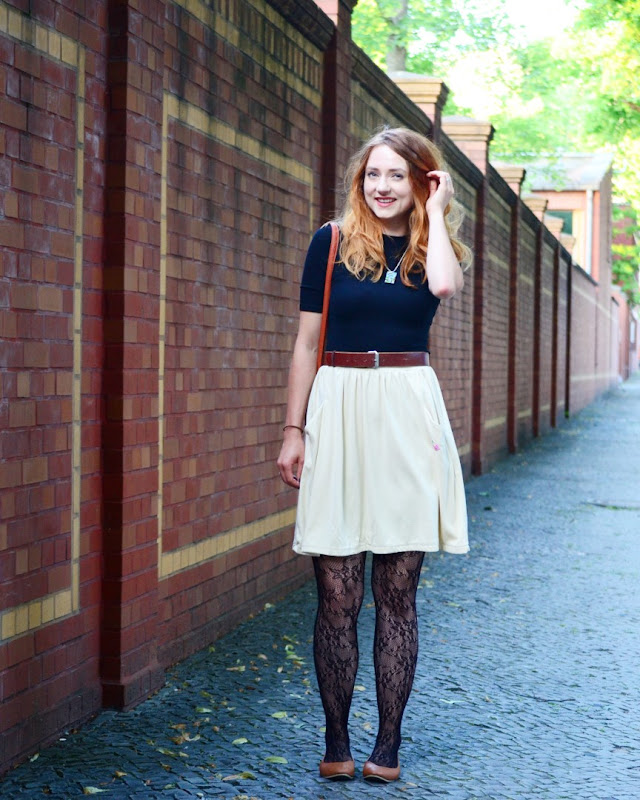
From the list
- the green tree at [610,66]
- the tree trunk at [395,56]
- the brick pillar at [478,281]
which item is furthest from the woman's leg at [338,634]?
the tree trunk at [395,56]

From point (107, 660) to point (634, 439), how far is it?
17.8m

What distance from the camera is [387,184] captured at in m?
3.82

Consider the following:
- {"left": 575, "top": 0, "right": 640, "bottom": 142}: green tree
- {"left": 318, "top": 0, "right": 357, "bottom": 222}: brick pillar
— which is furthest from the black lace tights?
{"left": 575, "top": 0, "right": 640, "bottom": 142}: green tree

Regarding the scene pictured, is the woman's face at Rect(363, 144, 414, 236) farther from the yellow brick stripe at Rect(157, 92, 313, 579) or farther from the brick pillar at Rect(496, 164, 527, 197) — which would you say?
the brick pillar at Rect(496, 164, 527, 197)

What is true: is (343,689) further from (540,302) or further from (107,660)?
(540,302)

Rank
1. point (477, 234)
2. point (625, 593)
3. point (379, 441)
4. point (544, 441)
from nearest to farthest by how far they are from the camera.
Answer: point (379, 441), point (625, 593), point (477, 234), point (544, 441)

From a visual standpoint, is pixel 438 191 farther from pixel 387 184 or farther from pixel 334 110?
pixel 334 110

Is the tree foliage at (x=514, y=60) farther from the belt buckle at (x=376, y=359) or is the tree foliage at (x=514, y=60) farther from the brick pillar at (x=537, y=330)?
the belt buckle at (x=376, y=359)

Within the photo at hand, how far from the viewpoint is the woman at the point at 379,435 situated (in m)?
3.79

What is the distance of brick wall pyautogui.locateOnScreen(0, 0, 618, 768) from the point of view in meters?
3.96

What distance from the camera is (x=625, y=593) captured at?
7.39 meters

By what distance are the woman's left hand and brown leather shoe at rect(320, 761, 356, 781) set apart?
1700mm

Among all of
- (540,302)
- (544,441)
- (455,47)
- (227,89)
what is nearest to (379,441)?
(227,89)

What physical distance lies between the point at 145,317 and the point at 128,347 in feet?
0.67
